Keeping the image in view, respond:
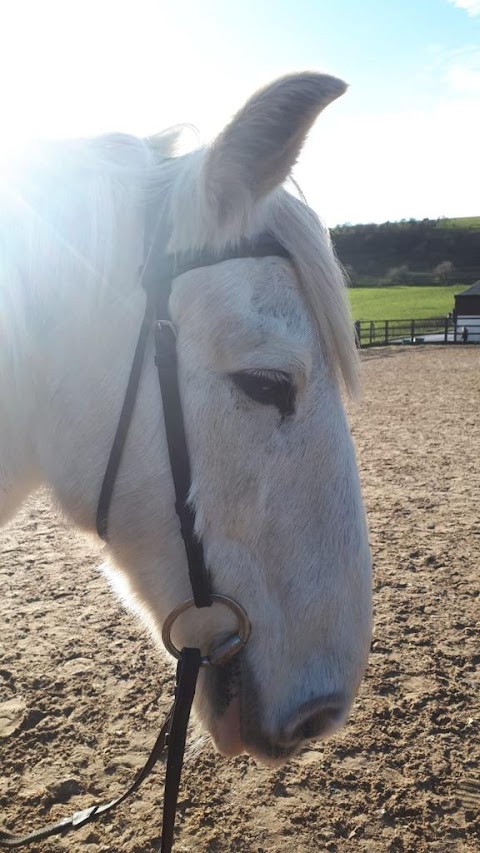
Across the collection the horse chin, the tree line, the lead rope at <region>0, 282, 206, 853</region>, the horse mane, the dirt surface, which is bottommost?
the dirt surface

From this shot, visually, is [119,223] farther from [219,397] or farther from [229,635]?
[229,635]

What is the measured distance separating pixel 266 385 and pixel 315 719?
901 mm

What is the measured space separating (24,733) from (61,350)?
2.62 metres

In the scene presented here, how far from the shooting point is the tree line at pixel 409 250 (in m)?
66.1

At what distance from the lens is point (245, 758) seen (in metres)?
2.93

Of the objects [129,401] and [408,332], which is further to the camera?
[408,332]

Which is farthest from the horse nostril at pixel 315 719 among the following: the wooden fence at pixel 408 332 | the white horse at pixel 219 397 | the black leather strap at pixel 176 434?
the wooden fence at pixel 408 332

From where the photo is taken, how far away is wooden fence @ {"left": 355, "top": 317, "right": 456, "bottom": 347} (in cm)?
3020

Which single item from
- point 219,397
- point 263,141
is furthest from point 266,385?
point 263,141

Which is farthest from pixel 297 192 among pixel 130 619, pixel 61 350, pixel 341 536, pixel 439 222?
pixel 439 222

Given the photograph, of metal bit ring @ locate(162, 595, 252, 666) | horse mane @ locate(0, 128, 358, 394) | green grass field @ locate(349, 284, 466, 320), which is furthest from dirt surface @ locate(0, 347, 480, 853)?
green grass field @ locate(349, 284, 466, 320)

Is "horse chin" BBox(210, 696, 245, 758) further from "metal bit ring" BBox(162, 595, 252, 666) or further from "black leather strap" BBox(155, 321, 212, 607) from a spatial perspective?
"black leather strap" BBox(155, 321, 212, 607)

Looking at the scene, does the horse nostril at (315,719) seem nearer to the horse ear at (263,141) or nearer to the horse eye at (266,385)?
the horse eye at (266,385)

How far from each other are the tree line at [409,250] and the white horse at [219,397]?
66.8 meters
